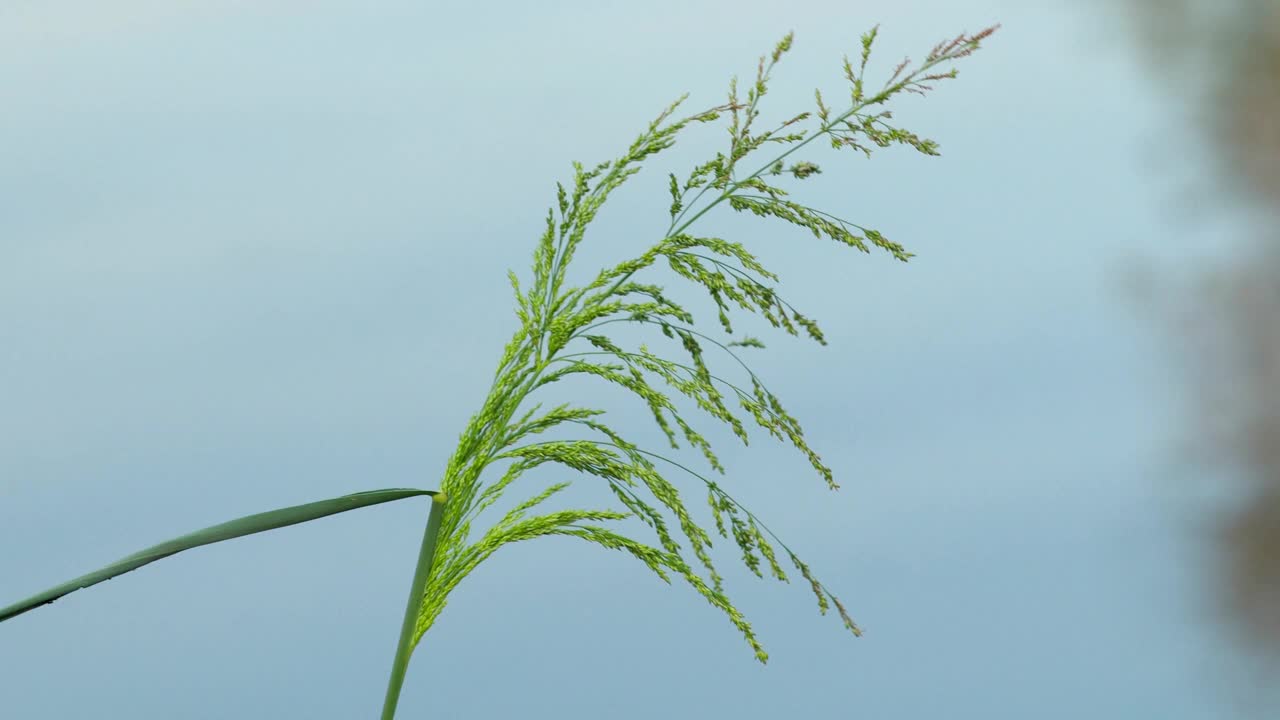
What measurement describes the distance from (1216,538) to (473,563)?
3.40 metres

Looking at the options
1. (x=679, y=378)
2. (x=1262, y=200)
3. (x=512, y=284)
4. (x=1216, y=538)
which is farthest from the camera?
(x=1262, y=200)

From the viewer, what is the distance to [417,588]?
1.64 m

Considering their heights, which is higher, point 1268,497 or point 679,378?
point 1268,497

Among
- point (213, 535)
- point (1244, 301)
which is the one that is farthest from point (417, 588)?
point (1244, 301)

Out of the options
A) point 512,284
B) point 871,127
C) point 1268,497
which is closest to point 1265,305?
point 1268,497

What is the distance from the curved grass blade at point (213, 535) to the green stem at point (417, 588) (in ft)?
0.30

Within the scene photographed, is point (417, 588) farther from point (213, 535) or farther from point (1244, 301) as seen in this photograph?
point (1244, 301)

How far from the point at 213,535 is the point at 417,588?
29 centimetres

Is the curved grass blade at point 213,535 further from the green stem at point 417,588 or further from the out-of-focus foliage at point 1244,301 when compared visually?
the out-of-focus foliage at point 1244,301

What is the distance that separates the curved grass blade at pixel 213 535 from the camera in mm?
1467

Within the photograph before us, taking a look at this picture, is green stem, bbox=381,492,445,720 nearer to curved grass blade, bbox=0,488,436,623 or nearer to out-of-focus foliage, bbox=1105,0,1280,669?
curved grass blade, bbox=0,488,436,623

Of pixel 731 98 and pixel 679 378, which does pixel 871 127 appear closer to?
pixel 731 98

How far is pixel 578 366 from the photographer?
1.66 meters

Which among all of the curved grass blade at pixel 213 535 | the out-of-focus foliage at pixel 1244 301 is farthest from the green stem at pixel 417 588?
the out-of-focus foliage at pixel 1244 301
